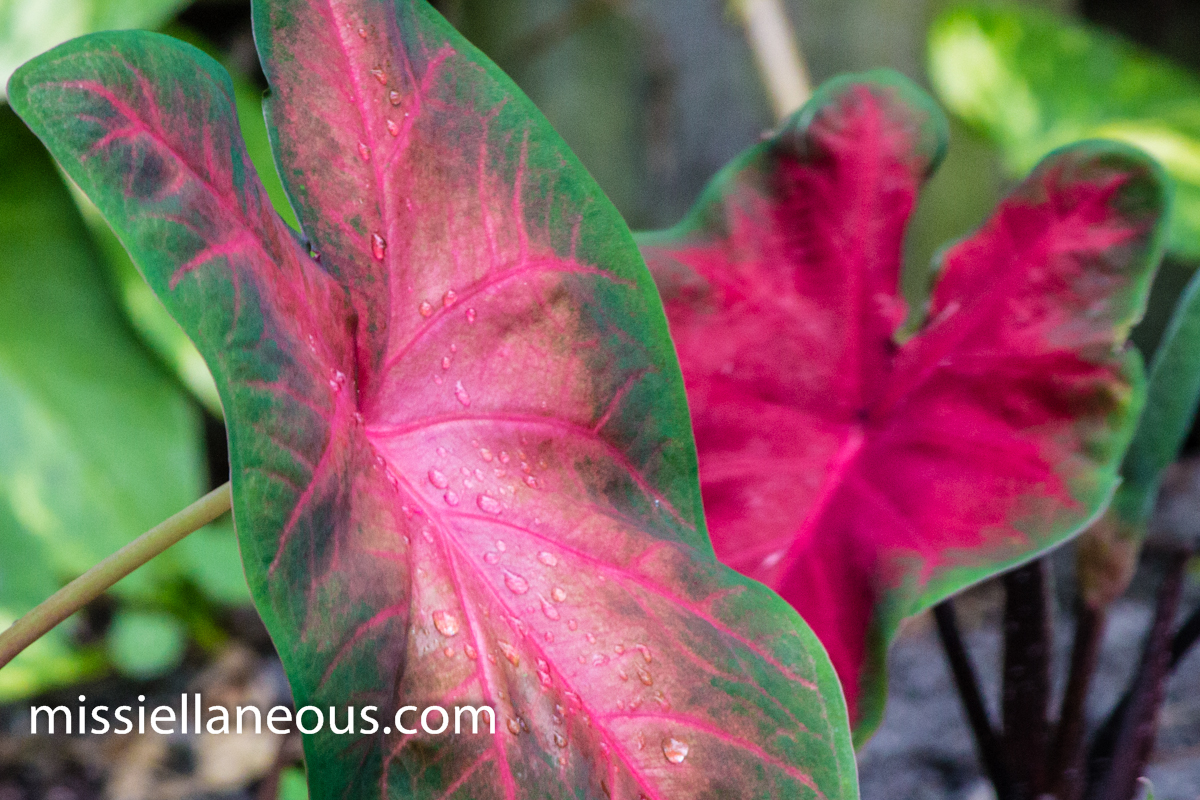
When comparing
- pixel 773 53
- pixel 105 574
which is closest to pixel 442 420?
pixel 105 574

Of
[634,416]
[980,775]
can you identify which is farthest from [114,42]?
[980,775]

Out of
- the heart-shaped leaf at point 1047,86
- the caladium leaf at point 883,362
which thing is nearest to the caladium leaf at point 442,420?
the caladium leaf at point 883,362

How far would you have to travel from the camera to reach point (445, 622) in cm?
34

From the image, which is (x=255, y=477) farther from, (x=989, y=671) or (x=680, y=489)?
(x=989, y=671)

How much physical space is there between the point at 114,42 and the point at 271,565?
0.19 metres

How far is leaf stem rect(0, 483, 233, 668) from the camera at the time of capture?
1.02 ft

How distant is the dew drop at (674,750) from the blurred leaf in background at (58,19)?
1.20 meters

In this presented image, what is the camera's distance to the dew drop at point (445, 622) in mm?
335

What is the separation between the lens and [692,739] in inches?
13.6

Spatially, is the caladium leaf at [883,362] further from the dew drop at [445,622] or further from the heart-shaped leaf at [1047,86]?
the heart-shaped leaf at [1047,86]

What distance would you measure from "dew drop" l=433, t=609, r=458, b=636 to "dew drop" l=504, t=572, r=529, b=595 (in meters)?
0.03

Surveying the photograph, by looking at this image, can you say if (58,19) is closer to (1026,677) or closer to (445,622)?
(445,622)

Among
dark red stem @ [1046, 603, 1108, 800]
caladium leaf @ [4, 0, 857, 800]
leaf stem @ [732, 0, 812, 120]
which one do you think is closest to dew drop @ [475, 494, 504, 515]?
caladium leaf @ [4, 0, 857, 800]

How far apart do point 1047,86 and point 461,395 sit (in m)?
1.52
